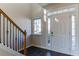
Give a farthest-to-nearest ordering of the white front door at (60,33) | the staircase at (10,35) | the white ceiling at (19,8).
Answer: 1. the white front door at (60,33)
2. the white ceiling at (19,8)
3. the staircase at (10,35)

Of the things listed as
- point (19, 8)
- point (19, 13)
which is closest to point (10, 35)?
point (19, 13)

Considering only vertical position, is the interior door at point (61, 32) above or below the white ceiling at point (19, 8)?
below

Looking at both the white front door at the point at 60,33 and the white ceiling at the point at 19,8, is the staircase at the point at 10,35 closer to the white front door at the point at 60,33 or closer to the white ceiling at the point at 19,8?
the white ceiling at the point at 19,8

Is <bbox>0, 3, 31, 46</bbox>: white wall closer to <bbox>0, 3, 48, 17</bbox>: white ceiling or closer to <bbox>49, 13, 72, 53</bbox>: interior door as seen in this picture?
<bbox>0, 3, 48, 17</bbox>: white ceiling

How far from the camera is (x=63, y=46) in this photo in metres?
3.80

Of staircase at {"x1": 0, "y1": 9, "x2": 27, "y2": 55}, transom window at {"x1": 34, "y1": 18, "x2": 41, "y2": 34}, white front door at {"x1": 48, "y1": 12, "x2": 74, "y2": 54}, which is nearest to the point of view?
staircase at {"x1": 0, "y1": 9, "x2": 27, "y2": 55}

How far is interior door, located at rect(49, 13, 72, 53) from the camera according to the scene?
3631 mm

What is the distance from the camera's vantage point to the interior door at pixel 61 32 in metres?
3.63

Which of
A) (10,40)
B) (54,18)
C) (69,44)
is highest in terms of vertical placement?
(54,18)

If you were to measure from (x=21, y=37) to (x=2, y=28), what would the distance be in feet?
2.84

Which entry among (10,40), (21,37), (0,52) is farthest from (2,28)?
(0,52)

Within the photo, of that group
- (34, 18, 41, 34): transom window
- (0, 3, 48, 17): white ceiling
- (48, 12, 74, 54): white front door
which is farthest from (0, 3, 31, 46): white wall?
(48, 12, 74, 54): white front door

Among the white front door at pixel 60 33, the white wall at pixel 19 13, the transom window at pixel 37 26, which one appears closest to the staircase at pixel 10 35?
the white wall at pixel 19 13

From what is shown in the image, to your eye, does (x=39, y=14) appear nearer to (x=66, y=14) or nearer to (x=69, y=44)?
(x=66, y=14)
